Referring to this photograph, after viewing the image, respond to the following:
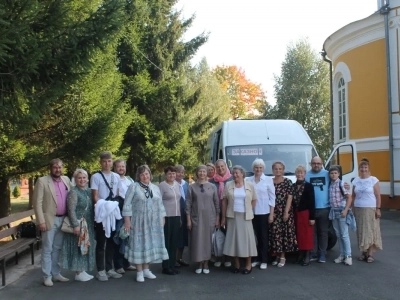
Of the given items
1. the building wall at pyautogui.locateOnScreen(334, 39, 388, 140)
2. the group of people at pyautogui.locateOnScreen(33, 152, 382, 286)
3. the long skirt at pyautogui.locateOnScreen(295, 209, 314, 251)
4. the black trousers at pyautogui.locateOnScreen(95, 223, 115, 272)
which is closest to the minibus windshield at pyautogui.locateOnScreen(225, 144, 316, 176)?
the group of people at pyautogui.locateOnScreen(33, 152, 382, 286)

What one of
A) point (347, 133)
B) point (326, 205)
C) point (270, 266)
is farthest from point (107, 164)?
A: point (347, 133)

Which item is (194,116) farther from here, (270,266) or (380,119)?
(270,266)

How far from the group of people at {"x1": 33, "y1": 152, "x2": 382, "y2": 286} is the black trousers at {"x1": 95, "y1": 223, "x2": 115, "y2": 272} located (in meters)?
0.02

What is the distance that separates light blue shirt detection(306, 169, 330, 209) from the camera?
8.67 meters

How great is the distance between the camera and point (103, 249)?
7762 millimetres

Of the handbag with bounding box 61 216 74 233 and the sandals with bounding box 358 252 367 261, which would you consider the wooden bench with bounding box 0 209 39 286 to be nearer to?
the handbag with bounding box 61 216 74 233

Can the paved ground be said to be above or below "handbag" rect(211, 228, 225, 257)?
below

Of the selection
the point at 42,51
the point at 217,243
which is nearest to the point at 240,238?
the point at 217,243

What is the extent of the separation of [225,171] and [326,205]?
1.85m

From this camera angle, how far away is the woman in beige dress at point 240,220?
26.1 feet

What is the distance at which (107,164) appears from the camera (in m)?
7.77

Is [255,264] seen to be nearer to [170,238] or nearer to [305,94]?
[170,238]

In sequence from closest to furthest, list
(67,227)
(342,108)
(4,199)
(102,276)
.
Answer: (67,227) → (102,276) → (4,199) → (342,108)

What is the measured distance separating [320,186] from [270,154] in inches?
90.9
